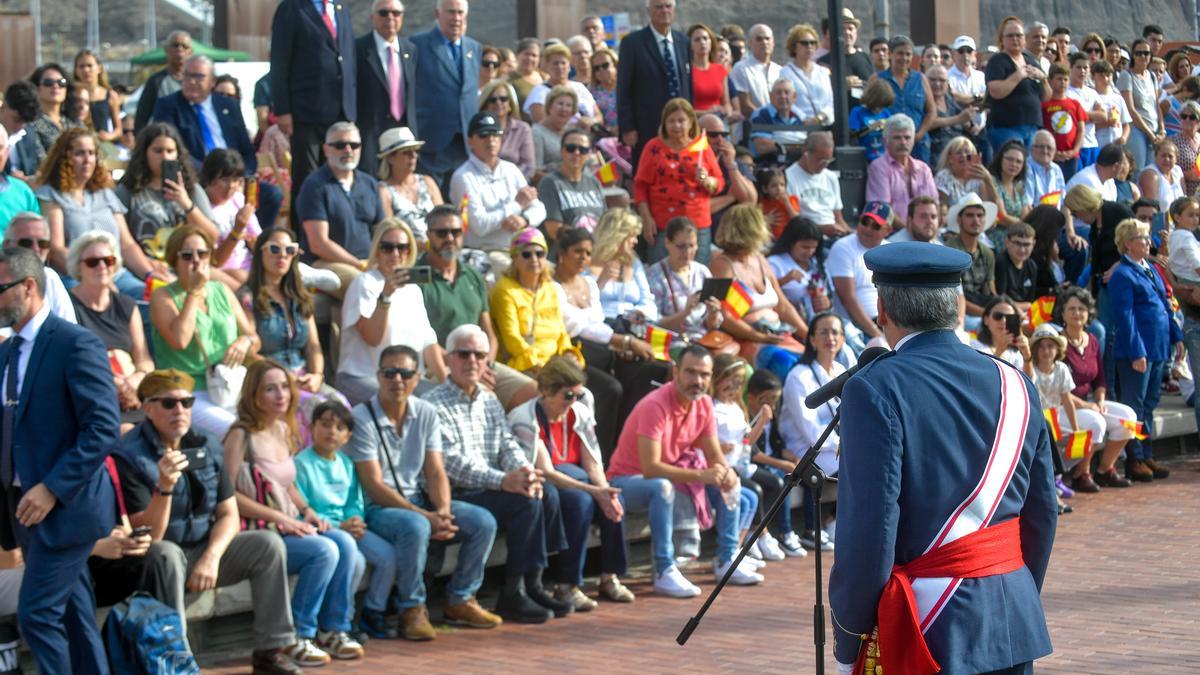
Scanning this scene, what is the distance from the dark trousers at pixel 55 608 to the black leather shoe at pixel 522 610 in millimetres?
2601

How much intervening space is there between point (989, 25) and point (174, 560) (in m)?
29.3

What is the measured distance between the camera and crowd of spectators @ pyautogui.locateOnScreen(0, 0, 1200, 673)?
29.5ft

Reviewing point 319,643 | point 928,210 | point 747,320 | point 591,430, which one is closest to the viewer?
point 319,643

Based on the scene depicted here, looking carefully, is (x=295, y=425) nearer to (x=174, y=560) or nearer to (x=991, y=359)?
(x=174, y=560)

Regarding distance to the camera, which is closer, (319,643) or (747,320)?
(319,643)

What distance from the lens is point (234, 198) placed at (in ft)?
38.5

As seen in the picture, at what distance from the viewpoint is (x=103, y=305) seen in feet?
31.7

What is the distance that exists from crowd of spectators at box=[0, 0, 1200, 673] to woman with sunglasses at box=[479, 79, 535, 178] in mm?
27

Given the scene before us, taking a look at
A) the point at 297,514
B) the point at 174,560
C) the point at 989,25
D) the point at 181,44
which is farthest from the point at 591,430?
the point at 989,25

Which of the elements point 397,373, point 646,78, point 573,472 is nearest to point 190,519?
point 397,373

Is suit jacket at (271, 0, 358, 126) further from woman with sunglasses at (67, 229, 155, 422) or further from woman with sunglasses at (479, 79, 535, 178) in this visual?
woman with sunglasses at (67, 229, 155, 422)

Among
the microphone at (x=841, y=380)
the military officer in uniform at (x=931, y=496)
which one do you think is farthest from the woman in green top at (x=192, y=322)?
the military officer in uniform at (x=931, y=496)

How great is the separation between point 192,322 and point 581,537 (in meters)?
2.36

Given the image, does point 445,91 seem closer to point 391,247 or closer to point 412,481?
point 391,247
